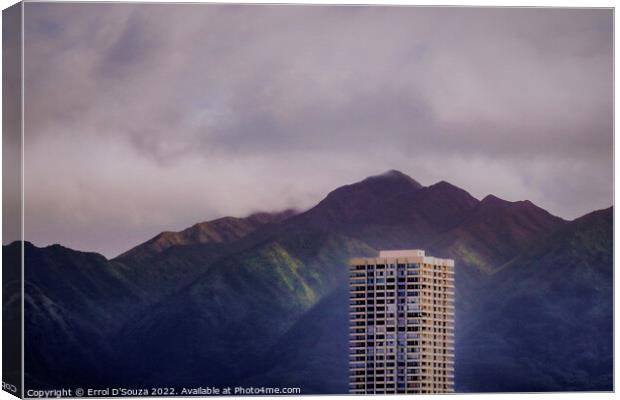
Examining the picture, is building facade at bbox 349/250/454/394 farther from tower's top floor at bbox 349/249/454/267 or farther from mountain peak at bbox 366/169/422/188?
mountain peak at bbox 366/169/422/188

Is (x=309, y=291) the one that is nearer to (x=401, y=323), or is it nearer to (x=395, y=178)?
(x=401, y=323)

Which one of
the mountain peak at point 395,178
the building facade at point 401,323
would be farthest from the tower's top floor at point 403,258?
the mountain peak at point 395,178

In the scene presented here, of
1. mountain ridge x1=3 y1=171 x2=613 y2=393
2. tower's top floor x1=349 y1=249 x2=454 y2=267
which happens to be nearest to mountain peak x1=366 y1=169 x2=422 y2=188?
mountain ridge x1=3 y1=171 x2=613 y2=393

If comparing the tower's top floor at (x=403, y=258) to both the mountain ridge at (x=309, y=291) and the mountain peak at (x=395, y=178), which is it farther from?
the mountain peak at (x=395, y=178)

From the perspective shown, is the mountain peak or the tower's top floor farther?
the tower's top floor

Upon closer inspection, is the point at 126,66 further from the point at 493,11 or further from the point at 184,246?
the point at 493,11

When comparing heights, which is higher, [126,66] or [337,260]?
[126,66]

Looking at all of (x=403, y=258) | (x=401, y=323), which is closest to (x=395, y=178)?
(x=403, y=258)

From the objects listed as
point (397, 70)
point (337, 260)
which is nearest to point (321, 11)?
point (397, 70)
